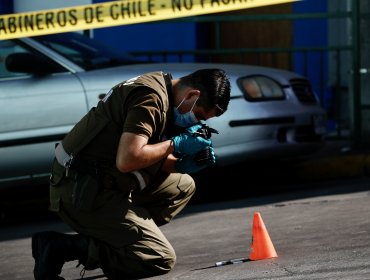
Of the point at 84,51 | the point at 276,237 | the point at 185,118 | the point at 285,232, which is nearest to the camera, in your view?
the point at 185,118

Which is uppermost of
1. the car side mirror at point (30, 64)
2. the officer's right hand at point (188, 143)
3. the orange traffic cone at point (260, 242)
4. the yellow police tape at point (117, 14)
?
the yellow police tape at point (117, 14)

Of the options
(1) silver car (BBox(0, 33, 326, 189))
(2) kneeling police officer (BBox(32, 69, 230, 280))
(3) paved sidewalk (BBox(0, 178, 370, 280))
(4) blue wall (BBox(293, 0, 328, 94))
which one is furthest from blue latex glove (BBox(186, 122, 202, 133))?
(4) blue wall (BBox(293, 0, 328, 94))

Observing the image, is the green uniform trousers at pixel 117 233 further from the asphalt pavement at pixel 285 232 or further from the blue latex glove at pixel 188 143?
the blue latex glove at pixel 188 143

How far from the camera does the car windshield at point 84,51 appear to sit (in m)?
9.76

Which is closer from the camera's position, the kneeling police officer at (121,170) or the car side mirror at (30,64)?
the kneeling police officer at (121,170)

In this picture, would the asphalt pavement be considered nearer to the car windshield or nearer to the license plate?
the license plate

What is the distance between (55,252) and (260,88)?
12.2 ft

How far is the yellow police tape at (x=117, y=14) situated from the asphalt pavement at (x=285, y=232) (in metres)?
1.53

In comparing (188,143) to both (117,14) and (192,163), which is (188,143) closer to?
(192,163)

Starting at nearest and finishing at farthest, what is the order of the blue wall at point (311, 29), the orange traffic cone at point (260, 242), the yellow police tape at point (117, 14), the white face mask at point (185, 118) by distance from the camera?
the white face mask at point (185, 118) → the orange traffic cone at point (260, 242) → the yellow police tape at point (117, 14) → the blue wall at point (311, 29)

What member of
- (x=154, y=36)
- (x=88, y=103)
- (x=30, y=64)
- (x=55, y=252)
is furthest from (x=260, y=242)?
(x=154, y=36)

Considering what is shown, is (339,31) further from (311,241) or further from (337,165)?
(311,241)

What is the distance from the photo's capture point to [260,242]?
6.62 m

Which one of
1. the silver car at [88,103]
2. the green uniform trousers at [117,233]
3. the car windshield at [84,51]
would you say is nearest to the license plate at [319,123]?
the silver car at [88,103]
